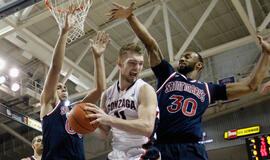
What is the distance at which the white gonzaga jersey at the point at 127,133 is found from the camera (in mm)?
2812

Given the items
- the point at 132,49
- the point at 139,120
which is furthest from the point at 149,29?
the point at 139,120

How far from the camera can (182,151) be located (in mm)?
3432

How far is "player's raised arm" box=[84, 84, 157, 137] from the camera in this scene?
2564 mm

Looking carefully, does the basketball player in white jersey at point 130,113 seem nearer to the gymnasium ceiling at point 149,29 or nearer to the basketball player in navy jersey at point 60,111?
the basketball player in navy jersey at point 60,111

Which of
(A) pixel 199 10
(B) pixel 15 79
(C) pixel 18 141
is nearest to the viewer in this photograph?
(A) pixel 199 10

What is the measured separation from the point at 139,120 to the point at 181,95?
1.27 meters

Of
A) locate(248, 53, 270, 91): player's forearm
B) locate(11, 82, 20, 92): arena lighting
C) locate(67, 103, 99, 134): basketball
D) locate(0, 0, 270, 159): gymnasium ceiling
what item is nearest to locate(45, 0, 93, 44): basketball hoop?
locate(0, 0, 270, 159): gymnasium ceiling

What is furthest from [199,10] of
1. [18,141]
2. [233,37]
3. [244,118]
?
[18,141]

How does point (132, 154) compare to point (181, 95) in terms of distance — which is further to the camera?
point (181, 95)

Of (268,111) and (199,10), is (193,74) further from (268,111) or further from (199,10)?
(268,111)

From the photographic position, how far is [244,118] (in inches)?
560

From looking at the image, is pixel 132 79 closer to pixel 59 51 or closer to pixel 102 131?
pixel 102 131

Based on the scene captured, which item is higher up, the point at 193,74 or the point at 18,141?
the point at 18,141

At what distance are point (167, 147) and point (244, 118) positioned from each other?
37.8ft
